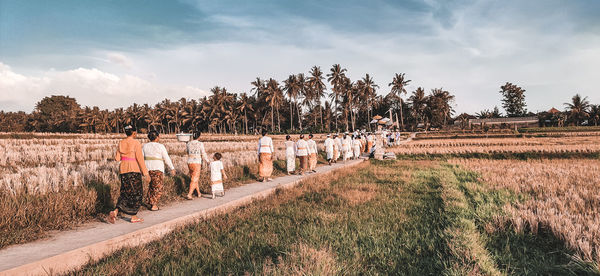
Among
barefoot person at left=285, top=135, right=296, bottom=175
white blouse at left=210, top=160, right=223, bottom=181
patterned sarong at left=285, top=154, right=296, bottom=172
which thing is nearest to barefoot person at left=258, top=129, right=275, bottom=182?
barefoot person at left=285, top=135, right=296, bottom=175

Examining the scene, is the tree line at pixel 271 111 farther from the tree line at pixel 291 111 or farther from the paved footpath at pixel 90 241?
the paved footpath at pixel 90 241

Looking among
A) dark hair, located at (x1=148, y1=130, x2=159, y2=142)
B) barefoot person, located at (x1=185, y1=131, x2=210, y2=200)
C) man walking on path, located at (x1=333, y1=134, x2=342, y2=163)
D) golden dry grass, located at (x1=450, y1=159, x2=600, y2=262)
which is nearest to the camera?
golden dry grass, located at (x1=450, y1=159, x2=600, y2=262)

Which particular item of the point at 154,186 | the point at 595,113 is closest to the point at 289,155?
the point at 154,186

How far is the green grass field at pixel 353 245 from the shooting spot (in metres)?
3.00

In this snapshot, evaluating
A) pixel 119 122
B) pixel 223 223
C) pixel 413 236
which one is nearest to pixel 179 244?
pixel 223 223

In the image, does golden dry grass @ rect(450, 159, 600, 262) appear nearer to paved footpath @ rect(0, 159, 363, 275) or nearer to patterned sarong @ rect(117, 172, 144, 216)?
paved footpath @ rect(0, 159, 363, 275)

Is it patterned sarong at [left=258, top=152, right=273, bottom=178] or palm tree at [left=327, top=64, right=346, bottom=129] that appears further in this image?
palm tree at [left=327, top=64, right=346, bottom=129]

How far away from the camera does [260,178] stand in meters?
9.40

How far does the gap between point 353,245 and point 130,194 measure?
3.96 meters

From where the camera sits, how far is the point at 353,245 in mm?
3629

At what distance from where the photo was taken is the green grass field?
118 inches

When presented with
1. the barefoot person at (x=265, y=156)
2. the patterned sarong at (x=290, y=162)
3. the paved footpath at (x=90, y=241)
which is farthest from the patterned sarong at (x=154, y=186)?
the patterned sarong at (x=290, y=162)

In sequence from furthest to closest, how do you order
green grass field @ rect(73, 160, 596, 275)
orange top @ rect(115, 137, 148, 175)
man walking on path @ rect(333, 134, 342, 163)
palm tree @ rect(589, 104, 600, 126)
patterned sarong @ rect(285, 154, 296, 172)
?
palm tree @ rect(589, 104, 600, 126)
man walking on path @ rect(333, 134, 342, 163)
patterned sarong @ rect(285, 154, 296, 172)
orange top @ rect(115, 137, 148, 175)
green grass field @ rect(73, 160, 596, 275)

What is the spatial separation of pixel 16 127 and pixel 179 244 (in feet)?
353
